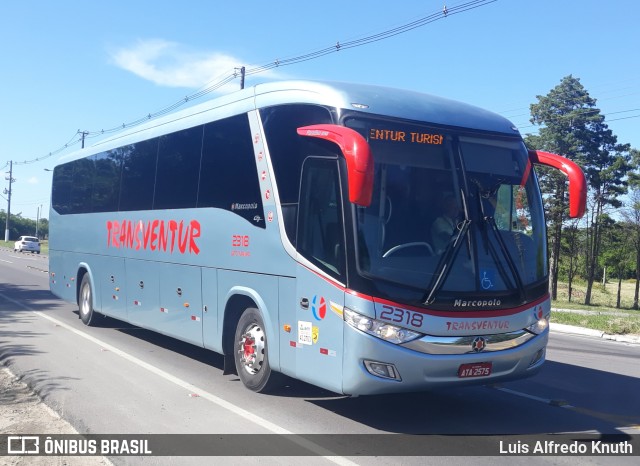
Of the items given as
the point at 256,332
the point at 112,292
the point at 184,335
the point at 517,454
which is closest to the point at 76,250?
the point at 112,292

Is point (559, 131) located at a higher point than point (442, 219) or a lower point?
higher

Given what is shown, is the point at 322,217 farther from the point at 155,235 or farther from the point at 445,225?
the point at 155,235

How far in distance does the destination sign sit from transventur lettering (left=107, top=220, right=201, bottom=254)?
368 centimetres

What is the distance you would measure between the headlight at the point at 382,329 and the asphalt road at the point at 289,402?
105cm

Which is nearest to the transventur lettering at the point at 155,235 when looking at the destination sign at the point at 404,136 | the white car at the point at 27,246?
the destination sign at the point at 404,136

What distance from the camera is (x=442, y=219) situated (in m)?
6.75

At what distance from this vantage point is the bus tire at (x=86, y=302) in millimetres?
13797

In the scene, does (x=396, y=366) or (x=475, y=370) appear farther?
(x=475, y=370)

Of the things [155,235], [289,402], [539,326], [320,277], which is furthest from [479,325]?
[155,235]

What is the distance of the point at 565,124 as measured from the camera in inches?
1519

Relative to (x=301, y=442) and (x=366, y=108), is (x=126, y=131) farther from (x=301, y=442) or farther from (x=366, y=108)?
(x=301, y=442)

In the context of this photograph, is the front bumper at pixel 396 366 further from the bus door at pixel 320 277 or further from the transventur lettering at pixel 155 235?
the transventur lettering at pixel 155 235

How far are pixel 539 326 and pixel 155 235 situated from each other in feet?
20.8

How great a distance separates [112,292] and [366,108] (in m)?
7.69
